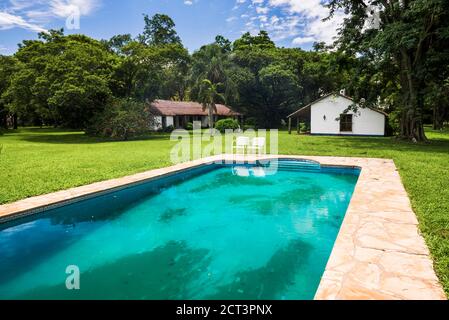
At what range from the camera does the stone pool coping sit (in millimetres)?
3148

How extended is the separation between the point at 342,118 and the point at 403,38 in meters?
13.7

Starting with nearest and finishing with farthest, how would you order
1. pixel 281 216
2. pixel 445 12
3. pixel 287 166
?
pixel 281 216
pixel 287 166
pixel 445 12

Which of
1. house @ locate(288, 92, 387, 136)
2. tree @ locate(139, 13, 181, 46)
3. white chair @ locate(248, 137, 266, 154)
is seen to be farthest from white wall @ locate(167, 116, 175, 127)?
tree @ locate(139, 13, 181, 46)

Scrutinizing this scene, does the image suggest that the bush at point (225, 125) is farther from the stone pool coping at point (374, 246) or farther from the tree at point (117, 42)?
the stone pool coping at point (374, 246)

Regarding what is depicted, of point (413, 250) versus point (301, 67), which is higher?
point (301, 67)

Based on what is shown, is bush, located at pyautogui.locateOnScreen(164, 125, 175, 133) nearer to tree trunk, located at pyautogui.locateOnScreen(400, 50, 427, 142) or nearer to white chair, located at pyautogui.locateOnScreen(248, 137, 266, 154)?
white chair, located at pyautogui.locateOnScreen(248, 137, 266, 154)

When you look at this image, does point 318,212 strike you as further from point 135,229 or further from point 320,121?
point 320,121

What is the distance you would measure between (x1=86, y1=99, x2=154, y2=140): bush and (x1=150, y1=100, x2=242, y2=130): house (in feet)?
25.7

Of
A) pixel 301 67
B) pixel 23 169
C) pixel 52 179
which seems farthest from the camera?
pixel 301 67
